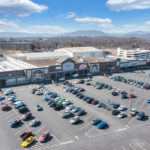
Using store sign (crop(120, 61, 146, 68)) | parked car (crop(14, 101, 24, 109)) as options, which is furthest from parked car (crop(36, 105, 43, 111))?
store sign (crop(120, 61, 146, 68))

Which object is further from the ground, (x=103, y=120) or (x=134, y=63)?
(x=134, y=63)

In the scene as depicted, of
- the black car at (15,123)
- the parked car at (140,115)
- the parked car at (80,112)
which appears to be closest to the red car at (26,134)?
the black car at (15,123)

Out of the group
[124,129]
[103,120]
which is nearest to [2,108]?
[103,120]

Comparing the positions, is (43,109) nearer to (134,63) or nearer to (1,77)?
(1,77)

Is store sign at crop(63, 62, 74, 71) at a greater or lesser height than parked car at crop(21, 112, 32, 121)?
greater

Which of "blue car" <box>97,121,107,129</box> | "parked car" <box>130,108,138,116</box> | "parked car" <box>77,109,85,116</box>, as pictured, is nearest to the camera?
"blue car" <box>97,121,107,129</box>

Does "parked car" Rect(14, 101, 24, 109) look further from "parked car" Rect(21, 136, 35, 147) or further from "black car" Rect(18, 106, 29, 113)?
"parked car" Rect(21, 136, 35, 147)

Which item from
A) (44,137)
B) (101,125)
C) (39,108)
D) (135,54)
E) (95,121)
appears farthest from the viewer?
(135,54)

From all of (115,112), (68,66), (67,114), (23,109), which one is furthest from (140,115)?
(68,66)

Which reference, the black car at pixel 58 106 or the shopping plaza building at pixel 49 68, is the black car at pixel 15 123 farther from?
the shopping plaza building at pixel 49 68

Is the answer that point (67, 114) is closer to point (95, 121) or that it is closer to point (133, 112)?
point (95, 121)

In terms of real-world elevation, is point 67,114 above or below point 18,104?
below
